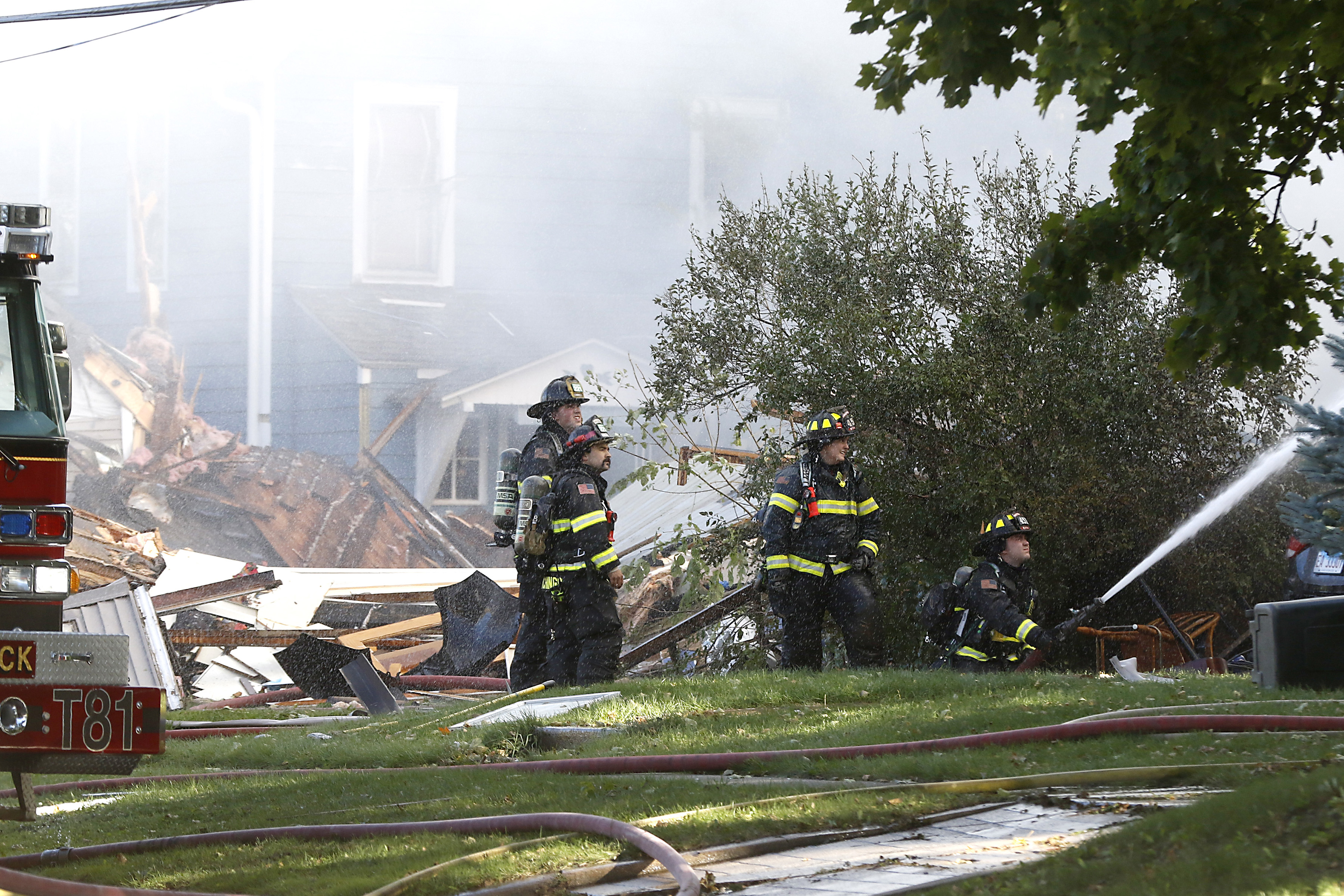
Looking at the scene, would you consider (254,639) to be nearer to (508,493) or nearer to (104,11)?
(508,493)

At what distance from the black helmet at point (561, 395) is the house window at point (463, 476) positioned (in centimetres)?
2341

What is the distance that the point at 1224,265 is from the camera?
15.5 feet

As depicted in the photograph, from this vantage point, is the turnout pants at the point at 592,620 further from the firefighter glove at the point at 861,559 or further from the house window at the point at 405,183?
the house window at the point at 405,183

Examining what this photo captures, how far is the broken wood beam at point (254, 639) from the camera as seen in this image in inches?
587

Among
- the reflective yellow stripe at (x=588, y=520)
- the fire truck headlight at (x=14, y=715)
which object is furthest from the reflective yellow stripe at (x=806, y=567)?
the fire truck headlight at (x=14, y=715)

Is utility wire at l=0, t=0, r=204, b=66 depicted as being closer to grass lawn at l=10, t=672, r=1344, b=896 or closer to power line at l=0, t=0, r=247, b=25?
power line at l=0, t=0, r=247, b=25

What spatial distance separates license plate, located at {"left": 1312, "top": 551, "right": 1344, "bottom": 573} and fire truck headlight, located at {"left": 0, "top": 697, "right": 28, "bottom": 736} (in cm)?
968

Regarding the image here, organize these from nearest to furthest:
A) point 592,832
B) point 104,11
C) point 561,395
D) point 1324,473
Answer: point 592,832 < point 1324,473 < point 561,395 < point 104,11

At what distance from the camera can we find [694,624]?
1148cm

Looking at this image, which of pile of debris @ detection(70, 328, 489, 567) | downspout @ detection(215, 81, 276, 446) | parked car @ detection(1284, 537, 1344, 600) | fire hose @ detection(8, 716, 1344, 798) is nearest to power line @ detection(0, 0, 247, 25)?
fire hose @ detection(8, 716, 1344, 798)

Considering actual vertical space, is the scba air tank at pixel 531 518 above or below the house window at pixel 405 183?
below

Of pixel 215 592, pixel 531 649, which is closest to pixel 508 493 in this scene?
pixel 531 649

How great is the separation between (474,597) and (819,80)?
26221 millimetres

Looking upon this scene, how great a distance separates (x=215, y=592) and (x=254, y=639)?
2.17 meters
